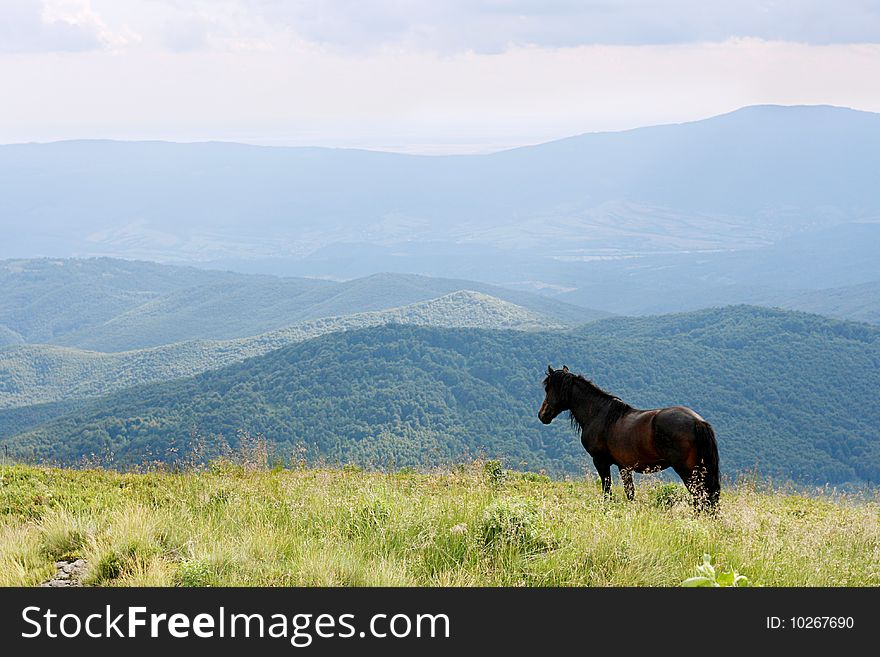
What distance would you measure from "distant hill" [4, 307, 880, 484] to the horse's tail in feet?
175

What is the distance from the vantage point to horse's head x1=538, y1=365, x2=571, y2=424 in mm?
11172

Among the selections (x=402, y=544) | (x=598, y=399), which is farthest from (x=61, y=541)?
(x=598, y=399)

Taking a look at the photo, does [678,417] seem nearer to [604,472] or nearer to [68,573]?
[604,472]

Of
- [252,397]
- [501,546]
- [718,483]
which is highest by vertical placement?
[501,546]

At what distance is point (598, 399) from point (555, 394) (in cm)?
69

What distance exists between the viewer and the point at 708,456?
29.9 ft

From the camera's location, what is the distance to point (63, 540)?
6.10 metres

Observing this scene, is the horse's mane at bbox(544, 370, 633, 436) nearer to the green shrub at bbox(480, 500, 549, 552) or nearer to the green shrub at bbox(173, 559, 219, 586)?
the green shrub at bbox(480, 500, 549, 552)

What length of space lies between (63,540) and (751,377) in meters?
104

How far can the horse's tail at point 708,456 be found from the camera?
356 inches

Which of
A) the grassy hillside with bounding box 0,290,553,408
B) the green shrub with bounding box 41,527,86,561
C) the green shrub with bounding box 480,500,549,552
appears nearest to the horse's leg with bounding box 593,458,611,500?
the green shrub with bounding box 480,500,549,552

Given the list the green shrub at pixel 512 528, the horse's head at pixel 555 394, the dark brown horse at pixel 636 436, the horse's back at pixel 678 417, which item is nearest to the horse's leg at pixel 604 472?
the dark brown horse at pixel 636 436
